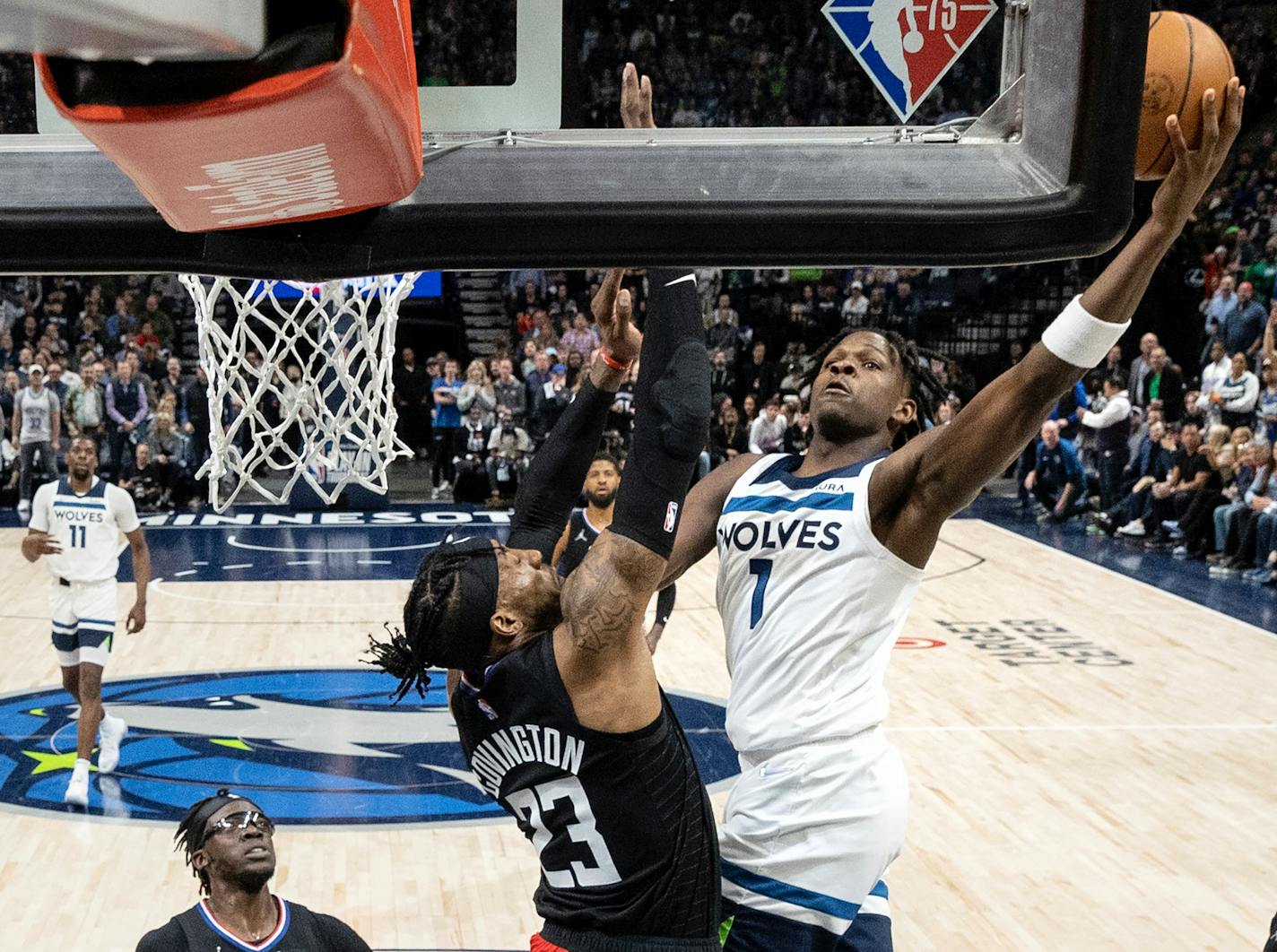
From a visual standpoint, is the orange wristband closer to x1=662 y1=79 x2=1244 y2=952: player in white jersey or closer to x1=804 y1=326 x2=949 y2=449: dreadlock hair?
x1=662 y1=79 x2=1244 y2=952: player in white jersey

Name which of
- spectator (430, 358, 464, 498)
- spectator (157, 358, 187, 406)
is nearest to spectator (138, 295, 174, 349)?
spectator (157, 358, 187, 406)

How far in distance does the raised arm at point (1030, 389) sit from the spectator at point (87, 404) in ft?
44.7

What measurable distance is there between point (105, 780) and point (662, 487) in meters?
5.31

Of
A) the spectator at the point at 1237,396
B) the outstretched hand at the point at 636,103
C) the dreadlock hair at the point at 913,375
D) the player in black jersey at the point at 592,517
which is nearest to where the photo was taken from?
the outstretched hand at the point at 636,103

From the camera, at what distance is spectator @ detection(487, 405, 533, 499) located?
1590 centimetres

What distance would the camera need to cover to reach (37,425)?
1518 centimetres

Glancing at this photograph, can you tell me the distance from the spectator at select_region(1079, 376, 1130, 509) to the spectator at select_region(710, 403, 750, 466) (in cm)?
370

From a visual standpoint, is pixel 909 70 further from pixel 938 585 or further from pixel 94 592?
pixel 938 585

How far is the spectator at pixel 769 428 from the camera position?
15.8 metres

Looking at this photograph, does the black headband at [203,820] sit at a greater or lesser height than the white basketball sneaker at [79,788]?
greater

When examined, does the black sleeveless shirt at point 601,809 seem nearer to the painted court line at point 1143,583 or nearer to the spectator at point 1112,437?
the painted court line at point 1143,583

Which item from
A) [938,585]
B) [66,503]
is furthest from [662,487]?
[938,585]

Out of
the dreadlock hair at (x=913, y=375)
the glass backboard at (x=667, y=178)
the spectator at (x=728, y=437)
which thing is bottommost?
the spectator at (x=728, y=437)

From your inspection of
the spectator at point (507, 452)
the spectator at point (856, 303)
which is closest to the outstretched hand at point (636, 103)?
the spectator at point (856, 303)
